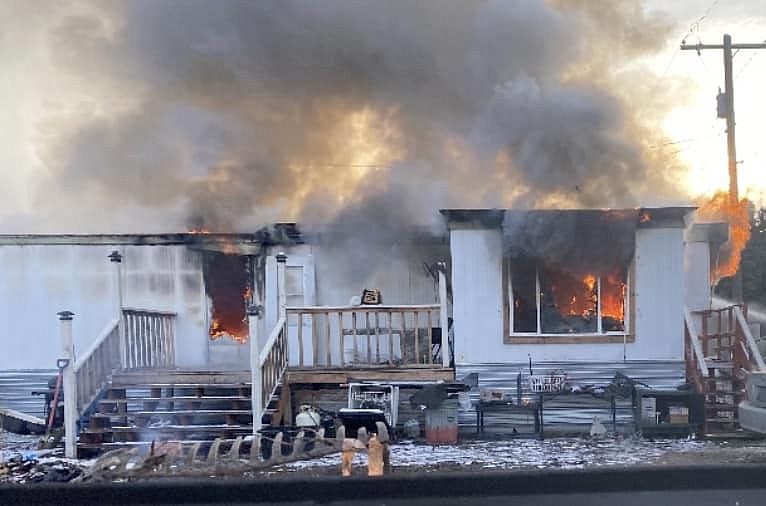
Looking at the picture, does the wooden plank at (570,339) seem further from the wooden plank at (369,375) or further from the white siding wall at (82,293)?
the white siding wall at (82,293)

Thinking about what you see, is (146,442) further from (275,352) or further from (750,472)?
(750,472)

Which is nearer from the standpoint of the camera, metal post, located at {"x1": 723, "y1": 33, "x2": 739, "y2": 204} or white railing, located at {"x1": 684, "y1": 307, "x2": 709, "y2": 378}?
white railing, located at {"x1": 684, "y1": 307, "x2": 709, "y2": 378}

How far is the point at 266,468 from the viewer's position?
793 cm

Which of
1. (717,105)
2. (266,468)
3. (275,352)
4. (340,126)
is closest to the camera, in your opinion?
(266,468)

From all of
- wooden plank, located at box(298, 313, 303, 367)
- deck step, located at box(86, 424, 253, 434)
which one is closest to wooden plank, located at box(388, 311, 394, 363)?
wooden plank, located at box(298, 313, 303, 367)

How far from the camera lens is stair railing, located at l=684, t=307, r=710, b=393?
398 inches

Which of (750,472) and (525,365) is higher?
(750,472)

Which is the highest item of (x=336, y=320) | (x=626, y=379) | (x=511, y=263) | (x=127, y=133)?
(x=127, y=133)

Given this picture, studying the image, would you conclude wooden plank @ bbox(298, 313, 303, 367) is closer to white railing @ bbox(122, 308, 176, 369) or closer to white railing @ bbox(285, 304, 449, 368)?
white railing @ bbox(285, 304, 449, 368)

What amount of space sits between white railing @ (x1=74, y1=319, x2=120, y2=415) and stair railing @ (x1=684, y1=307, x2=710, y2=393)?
26.8 ft

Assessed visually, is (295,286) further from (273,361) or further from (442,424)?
(442,424)

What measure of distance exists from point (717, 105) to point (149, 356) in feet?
45.9

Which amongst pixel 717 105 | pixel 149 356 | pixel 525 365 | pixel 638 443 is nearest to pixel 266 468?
pixel 149 356

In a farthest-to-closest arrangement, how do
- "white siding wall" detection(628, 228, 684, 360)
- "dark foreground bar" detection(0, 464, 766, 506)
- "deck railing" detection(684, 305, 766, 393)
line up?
1. "white siding wall" detection(628, 228, 684, 360)
2. "deck railing" detection(684, 305, 766, 393)
3. "dark foreground bar" detection(0, 464, 766, 506)
